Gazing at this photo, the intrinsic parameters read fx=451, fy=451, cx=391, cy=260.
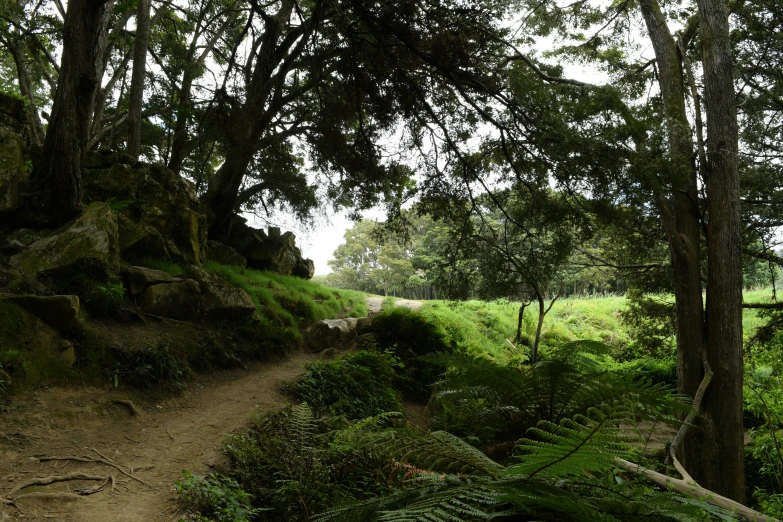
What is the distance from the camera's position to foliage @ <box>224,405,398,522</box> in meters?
2.86

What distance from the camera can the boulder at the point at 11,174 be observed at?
249 inches

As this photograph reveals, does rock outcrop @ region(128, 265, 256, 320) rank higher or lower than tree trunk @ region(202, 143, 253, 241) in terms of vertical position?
lower

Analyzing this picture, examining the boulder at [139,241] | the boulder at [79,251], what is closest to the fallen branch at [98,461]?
the boulder at [79,251]

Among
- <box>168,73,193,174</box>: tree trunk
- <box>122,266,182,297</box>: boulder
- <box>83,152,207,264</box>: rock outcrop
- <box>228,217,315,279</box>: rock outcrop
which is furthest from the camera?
<box>228,217,315,279</box>: rock outcrop

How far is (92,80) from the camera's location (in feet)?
19.6

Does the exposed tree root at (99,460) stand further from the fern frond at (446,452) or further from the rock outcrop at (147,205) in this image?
the rock outcrop at (147,205)

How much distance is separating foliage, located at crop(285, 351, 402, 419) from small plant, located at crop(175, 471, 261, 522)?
6.99ft

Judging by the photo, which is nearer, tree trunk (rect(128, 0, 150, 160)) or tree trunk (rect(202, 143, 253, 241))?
tree trunk (rect(128, 0, 150, 160))

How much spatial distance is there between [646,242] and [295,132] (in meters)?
8.10

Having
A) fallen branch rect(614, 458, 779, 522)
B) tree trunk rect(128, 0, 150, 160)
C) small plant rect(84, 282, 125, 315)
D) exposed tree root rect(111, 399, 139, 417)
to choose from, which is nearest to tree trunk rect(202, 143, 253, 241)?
tree trunk rect(128, 0, 150, 160)

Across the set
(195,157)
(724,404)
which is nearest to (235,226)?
(195,157)

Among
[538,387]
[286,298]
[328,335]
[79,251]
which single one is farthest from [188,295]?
[538,387]

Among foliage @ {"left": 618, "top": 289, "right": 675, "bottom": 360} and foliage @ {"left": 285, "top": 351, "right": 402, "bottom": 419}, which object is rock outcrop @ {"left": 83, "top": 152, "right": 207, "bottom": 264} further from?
foliage @ {"left": 618, "top": 289, "right": 675, "bottom": 360}

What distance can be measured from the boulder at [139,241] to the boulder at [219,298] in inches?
25.9
